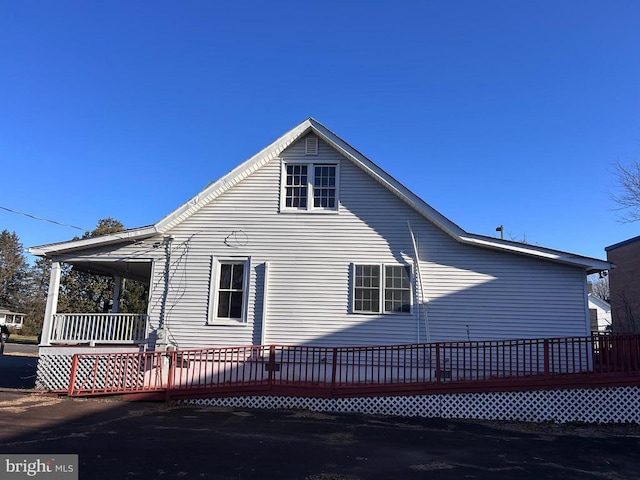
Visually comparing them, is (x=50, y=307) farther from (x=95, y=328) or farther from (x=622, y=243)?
(x=622, y=243)

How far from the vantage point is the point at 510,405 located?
10.9m

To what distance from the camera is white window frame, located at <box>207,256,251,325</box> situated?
528 inches

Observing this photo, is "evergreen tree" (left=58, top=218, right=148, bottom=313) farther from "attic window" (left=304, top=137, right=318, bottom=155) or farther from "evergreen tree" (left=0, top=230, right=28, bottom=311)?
"evergreen tree" (left=0, top=230, right=28, bottom=311)

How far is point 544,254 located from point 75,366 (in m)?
12.3

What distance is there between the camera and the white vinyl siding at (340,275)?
12562mm

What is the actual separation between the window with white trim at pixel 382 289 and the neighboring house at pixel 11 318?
5940cm

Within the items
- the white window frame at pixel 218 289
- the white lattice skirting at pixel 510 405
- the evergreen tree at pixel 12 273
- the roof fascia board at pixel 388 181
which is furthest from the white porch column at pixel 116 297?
the evergreen tree at pixel 12 273

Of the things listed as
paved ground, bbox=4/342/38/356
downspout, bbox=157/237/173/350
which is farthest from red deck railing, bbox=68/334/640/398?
paved ground, bbox=4/342/38/356

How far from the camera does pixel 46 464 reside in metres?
6.28

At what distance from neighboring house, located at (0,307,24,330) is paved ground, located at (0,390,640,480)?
190 ft

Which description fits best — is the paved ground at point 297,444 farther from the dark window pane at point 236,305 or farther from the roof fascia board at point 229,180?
the roof fascia board at point 229,180

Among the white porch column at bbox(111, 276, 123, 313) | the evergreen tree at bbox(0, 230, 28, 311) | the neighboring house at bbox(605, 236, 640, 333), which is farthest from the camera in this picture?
the evergreen tree at bbox(0, 230, 28, 311)

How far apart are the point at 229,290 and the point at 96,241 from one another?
4.03 meters

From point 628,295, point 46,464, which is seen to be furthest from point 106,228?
point 628,295
